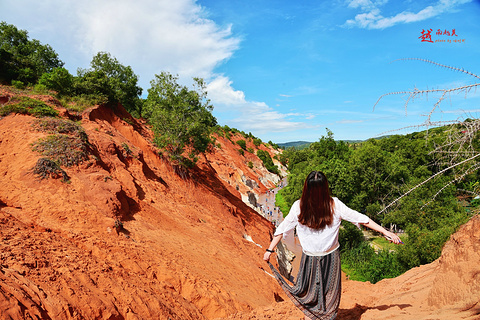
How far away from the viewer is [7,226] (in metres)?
5.47

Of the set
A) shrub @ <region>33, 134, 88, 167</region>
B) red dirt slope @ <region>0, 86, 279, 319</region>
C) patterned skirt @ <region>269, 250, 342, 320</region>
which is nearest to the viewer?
patterned skirt @ <region>269, 250, 342, 320</region>

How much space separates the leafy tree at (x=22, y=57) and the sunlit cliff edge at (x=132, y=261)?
30.1ft

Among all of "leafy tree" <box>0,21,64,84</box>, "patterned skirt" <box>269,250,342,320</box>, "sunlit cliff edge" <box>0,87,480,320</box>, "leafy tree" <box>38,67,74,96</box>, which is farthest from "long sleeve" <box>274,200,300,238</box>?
"leafy tree" <box>0,21,64,84</box>

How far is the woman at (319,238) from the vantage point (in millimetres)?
2873

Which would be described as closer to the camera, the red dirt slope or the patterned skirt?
the patterned skirt

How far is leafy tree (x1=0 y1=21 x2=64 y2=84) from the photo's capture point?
19.7m

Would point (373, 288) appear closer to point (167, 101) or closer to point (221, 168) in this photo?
point (167, 101)

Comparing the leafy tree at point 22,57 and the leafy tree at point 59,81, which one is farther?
the leafy tree at point 22,57

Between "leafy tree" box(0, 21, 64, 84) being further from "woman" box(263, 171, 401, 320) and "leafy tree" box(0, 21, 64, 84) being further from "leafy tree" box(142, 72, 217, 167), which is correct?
"woman" box(263, 171, 401, 320)

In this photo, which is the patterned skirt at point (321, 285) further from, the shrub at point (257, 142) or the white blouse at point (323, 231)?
the shrub at point (257, 142)

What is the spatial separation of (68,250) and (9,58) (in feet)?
78.7

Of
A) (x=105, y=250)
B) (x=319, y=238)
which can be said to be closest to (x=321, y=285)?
(x=319, y=238)

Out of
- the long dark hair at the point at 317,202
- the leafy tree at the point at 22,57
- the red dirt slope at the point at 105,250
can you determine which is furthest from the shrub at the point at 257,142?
the long dark hair at the point at 317,202

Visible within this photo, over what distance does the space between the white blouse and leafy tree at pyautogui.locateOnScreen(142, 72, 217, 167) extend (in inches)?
617
